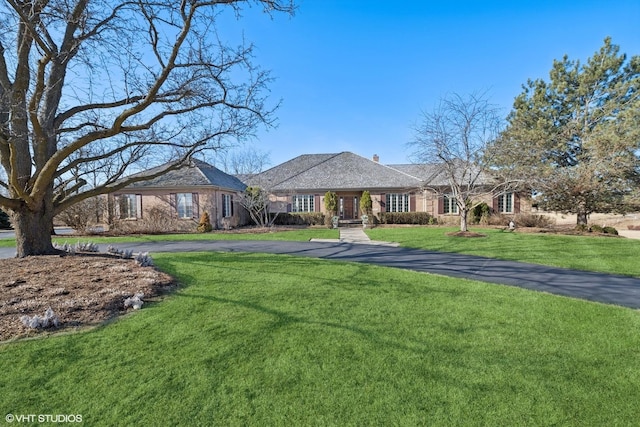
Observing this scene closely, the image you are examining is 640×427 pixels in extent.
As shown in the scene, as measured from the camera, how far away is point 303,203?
1029 inches

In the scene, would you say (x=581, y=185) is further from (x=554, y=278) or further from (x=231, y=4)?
(x=231, y=4)

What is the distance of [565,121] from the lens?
67.1 ft

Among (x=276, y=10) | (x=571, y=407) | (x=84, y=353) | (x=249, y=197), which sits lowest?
(x=571, y=407)

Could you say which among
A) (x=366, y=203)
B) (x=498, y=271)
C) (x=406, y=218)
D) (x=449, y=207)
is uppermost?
(x=366, y=203)

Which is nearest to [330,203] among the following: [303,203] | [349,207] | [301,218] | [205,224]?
[301,218]

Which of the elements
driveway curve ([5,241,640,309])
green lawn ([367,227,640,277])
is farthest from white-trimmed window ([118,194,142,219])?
green lawn ([367,227,640,277])

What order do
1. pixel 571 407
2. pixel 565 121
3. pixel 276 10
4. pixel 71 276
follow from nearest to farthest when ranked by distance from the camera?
pixel 571 407 < pixel 71 276 < pixel 276 10 < pixel 565 121

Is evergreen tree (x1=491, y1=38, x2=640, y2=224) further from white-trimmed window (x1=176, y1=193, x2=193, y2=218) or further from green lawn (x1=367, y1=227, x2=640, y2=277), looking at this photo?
white-trimmed window (x1=176, y1=193, x2=193, y2=218)

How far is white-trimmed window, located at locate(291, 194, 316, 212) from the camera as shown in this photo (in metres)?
26.0

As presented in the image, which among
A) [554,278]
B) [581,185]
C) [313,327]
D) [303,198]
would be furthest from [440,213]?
[313,327]

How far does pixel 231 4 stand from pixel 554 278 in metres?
10.1

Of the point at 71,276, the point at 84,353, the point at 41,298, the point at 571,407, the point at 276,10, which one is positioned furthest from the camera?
the point at 276,10

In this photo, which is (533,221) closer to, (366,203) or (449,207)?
(449,207)

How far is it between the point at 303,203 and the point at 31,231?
760 inches
